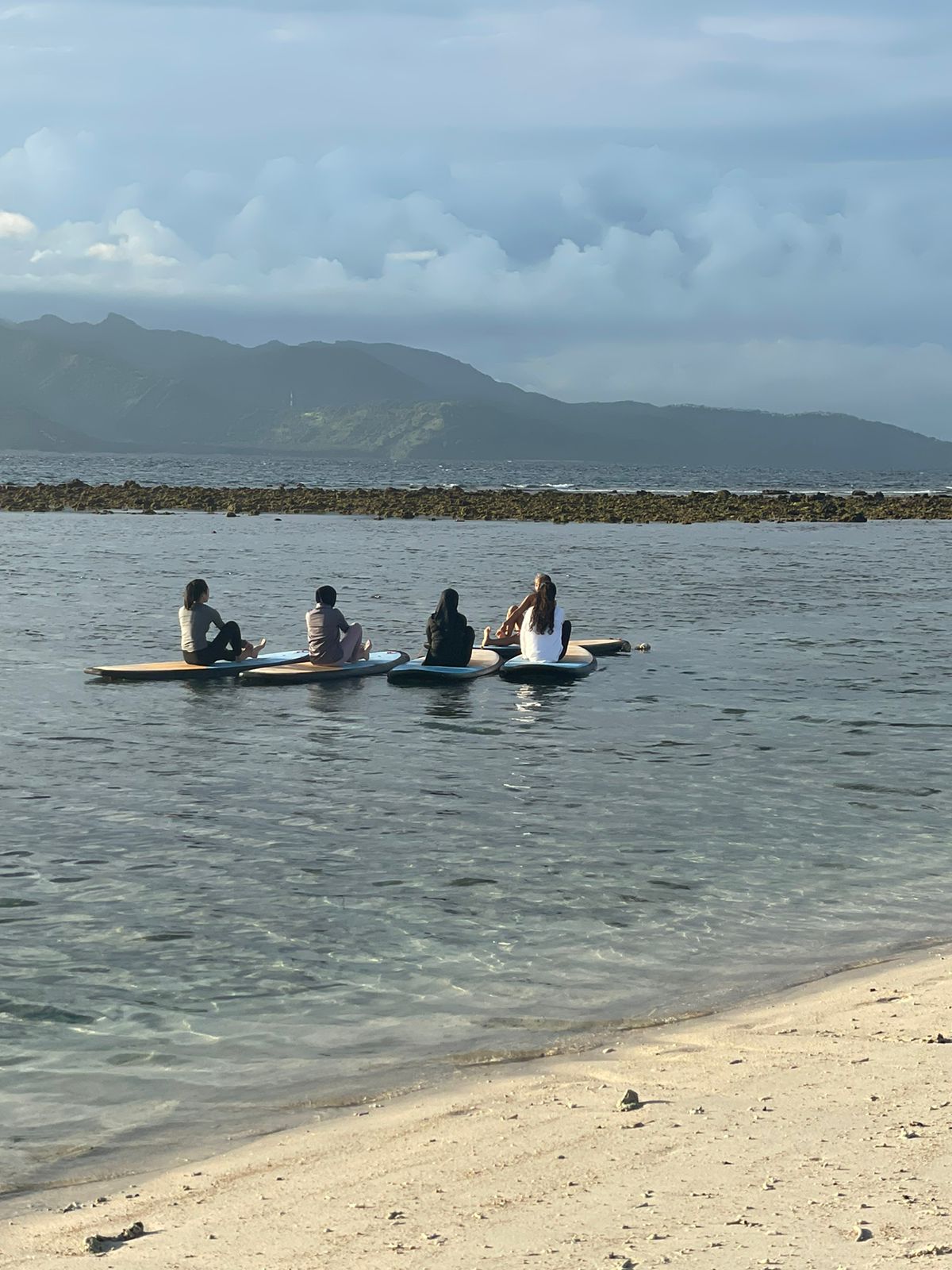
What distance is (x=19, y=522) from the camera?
76.2 meters

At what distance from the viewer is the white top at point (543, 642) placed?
2511 centimetres

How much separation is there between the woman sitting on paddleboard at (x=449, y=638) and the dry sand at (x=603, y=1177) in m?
16.1

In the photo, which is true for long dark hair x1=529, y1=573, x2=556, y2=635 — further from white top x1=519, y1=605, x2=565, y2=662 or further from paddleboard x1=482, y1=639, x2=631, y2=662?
paddleboard x1=482, y1=639, x2=631, y2=662

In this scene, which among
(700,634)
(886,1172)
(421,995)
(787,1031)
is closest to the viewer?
(886,1172)

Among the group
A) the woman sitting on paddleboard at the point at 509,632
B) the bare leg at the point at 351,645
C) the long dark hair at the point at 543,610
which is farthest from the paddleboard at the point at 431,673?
the woman sitting on paddleboard at the point at 509,632

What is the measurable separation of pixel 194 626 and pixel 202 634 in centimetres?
25

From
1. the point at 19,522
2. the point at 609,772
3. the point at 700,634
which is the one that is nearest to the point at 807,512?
the point at 19,522

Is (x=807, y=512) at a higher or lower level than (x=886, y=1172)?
higher

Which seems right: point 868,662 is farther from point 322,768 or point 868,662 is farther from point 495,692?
point 322,768

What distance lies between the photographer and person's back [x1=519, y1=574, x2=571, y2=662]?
987 inches

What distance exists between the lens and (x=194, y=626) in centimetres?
2481

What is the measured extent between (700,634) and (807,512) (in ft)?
185

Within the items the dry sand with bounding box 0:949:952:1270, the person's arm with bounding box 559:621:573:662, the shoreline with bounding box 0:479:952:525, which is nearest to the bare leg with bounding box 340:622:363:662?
the person's arm with bounding box 559:621:573:662

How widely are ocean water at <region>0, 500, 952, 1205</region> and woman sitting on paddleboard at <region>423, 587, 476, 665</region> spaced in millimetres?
580
